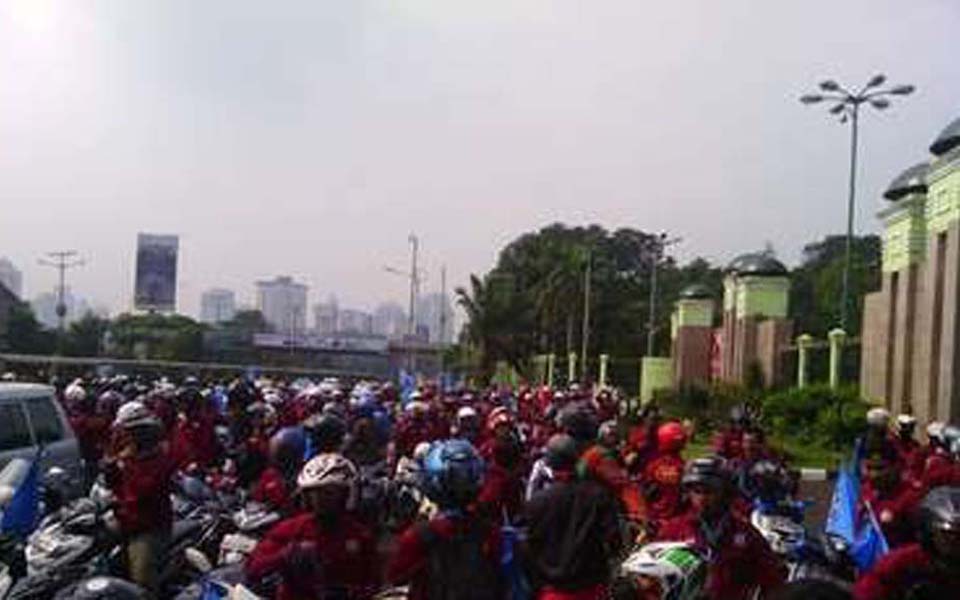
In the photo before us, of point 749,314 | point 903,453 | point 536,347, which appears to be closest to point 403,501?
point 903,453

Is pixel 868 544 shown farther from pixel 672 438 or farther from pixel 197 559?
pixel 197 559

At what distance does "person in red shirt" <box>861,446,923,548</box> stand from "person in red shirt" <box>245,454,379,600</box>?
474 centimetres

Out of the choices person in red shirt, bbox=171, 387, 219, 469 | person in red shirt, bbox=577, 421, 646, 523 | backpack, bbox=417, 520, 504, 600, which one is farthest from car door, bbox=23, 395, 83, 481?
backpack, bbox=417, 520, 504, 600

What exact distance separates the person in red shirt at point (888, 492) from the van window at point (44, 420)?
808 centimetres

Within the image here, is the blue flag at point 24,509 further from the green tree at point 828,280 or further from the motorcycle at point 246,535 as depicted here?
the green tree at point 828,280

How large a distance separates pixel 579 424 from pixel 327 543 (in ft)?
23.6

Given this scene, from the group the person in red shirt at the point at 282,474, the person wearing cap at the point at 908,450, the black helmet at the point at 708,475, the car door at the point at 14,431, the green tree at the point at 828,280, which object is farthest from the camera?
the green tree at the point at 828,280

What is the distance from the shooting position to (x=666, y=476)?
39.4 ft

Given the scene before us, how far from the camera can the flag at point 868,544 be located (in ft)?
34.4

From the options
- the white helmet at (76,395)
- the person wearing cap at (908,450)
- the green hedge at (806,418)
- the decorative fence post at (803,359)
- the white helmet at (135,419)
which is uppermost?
the decorative fence post at (803,359)

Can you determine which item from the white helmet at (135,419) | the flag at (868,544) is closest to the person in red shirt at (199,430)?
the white helmet at (135,419)

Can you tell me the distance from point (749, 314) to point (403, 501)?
107 feet

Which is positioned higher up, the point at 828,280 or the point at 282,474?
the point at 828,280

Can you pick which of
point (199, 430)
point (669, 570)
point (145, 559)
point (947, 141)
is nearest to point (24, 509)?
point (145, 559)
